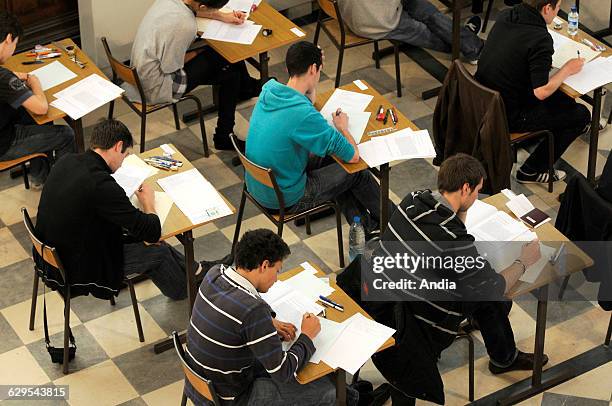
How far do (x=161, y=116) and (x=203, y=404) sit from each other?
341 centimetres

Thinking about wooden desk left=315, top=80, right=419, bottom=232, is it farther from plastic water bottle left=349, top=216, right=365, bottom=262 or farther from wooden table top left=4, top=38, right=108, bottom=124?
wooden table top left=4, top=38, right=108, bottom=124

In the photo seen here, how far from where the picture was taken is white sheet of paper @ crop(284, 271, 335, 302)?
530cm

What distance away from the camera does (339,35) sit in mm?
8117

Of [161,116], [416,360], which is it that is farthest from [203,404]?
[161,116]

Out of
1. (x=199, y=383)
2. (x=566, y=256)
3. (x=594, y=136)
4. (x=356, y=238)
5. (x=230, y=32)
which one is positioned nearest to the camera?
(x=199, y=383)

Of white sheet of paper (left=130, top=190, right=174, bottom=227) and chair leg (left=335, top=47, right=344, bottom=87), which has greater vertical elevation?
white sheet of paper (left=130, top=190, right=174, bottom=227)

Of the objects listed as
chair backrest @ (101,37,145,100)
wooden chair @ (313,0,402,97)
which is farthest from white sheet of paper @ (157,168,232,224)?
wooden chair @ (313,0,402,97)

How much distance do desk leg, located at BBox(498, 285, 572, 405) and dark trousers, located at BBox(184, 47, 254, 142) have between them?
2.82 meters

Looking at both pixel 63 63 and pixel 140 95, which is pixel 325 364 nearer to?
pixel 140 95

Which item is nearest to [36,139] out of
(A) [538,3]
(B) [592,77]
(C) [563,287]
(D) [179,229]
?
(D) [179,229]

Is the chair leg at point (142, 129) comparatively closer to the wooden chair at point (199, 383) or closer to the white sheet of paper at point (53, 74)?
the white sheet of paper at point (53, 74)

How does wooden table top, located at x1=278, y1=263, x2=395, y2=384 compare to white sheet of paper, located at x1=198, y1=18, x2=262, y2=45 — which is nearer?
wooden table top, located at x1=278, y1=263, x2=395, y2=384

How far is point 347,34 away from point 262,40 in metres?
0.86

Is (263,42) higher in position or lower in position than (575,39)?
lower
